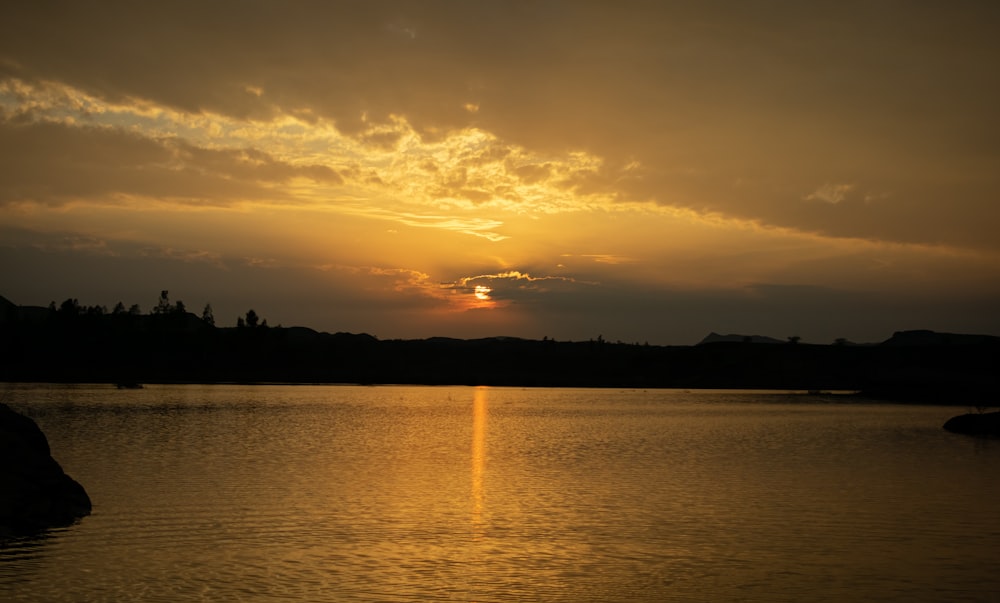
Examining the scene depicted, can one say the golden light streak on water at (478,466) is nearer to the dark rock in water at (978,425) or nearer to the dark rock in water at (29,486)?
A: the dark rock in water at (29,486)

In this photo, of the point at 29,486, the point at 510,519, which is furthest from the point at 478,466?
the point at 29,486

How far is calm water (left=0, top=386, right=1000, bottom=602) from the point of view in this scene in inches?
835

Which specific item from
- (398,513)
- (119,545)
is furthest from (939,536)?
(119,545)

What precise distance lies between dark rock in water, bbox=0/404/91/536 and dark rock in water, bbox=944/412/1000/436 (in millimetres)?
68172

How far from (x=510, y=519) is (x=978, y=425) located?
57.9m

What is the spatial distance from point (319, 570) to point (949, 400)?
139 meters

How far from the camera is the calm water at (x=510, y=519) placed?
69.6 feet

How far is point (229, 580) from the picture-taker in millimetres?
21359

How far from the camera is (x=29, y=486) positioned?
2703 cm

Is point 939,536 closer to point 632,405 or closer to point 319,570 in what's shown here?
point 319,570

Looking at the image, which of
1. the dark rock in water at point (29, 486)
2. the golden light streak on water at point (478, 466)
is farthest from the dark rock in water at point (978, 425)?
the dark rock in water at point (29, 486)

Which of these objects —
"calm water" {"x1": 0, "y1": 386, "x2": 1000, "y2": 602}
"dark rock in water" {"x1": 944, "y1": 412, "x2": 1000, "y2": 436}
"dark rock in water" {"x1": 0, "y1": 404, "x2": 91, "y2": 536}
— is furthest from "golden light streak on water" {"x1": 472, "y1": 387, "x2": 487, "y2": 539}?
"dark rock in water" {"x1": 944, "y1": 412, "x2": 1000, "y2": 436}

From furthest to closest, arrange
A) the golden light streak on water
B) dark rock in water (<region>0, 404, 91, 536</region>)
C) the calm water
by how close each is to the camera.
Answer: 1. the golden light streak on water
2. dark rock in water (<region>0, 404, 91, 536</region>)
3. the calm water

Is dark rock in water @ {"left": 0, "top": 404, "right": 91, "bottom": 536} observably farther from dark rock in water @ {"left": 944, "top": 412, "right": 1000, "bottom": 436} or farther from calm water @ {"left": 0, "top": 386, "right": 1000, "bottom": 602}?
dark rock in water @ {"left": 944, "top": 412, "right": 1000, "bottom": 436}
